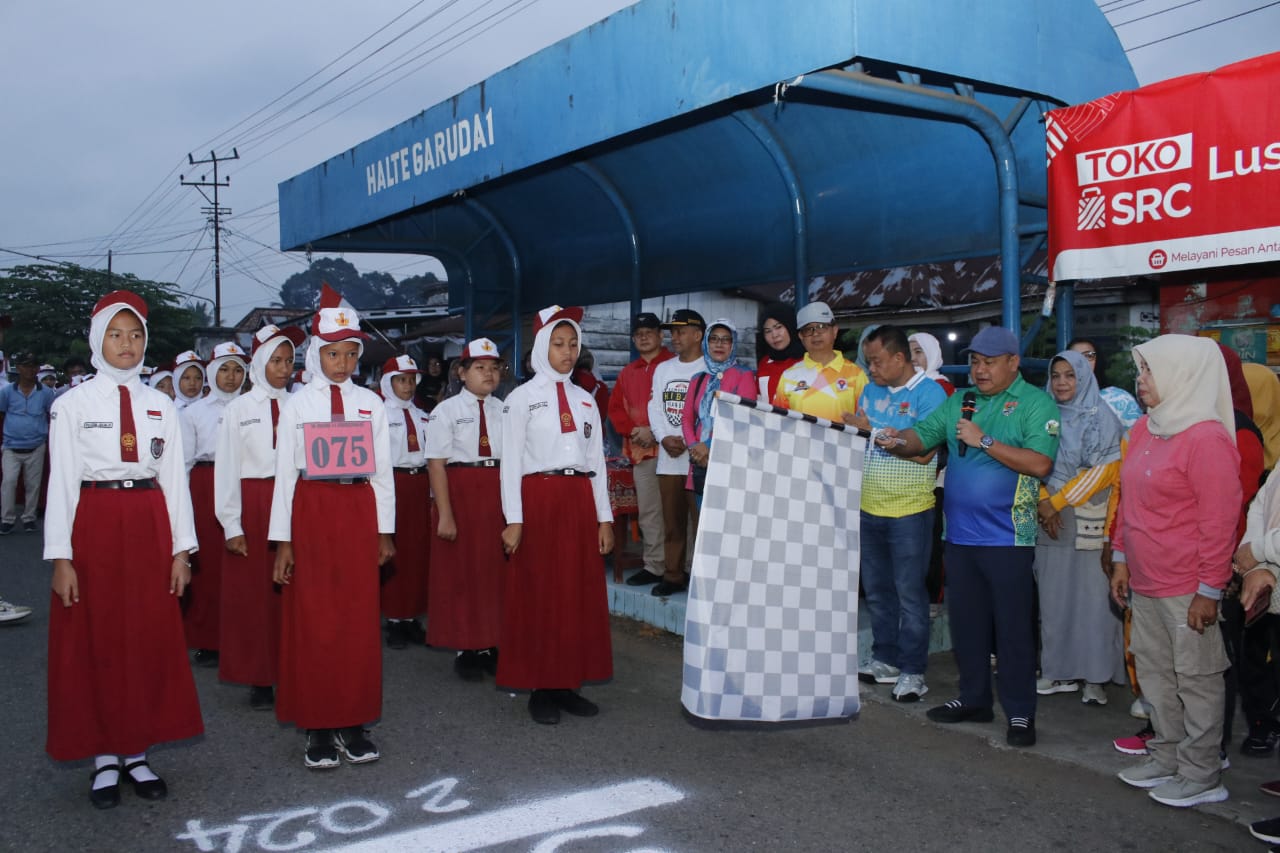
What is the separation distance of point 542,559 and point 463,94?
4826mm

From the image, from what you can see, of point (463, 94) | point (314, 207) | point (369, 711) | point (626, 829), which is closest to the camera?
point (626, 829)

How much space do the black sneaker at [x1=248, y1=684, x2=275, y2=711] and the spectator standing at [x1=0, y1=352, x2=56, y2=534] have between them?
8.56m

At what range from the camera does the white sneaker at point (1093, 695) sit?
5641 millimetres

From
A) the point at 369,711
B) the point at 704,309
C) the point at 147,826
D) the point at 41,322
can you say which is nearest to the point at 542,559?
the point at 369,711

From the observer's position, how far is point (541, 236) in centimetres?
1227

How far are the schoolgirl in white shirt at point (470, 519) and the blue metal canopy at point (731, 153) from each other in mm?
2127

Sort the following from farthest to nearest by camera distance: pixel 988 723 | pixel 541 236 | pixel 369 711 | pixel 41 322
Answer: pixel 41 322 → pixel 541 236 → pixel 988 723 → pixel 369 711

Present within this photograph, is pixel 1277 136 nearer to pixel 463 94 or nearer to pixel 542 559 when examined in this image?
pixel 542 559

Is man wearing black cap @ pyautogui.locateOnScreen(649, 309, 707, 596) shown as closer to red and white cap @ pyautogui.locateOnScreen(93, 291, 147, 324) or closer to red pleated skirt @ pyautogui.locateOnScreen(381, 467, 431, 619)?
red pleated skirt @ pyautogui.locateOnScreen(381, 467, 431, 619)

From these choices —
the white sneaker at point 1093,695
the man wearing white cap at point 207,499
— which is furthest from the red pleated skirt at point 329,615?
the white sneaker at point 1093,695

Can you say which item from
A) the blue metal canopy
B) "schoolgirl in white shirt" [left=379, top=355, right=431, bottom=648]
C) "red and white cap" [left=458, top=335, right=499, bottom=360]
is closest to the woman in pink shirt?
the blue metal canopy

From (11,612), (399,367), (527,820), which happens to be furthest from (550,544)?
(11,612)

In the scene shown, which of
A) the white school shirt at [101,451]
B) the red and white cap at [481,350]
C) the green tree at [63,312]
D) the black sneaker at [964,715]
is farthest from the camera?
the green tree at [63,312]

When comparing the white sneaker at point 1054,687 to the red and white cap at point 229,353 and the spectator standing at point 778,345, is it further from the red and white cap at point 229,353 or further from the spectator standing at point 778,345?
the red and white cap at point 229,353
